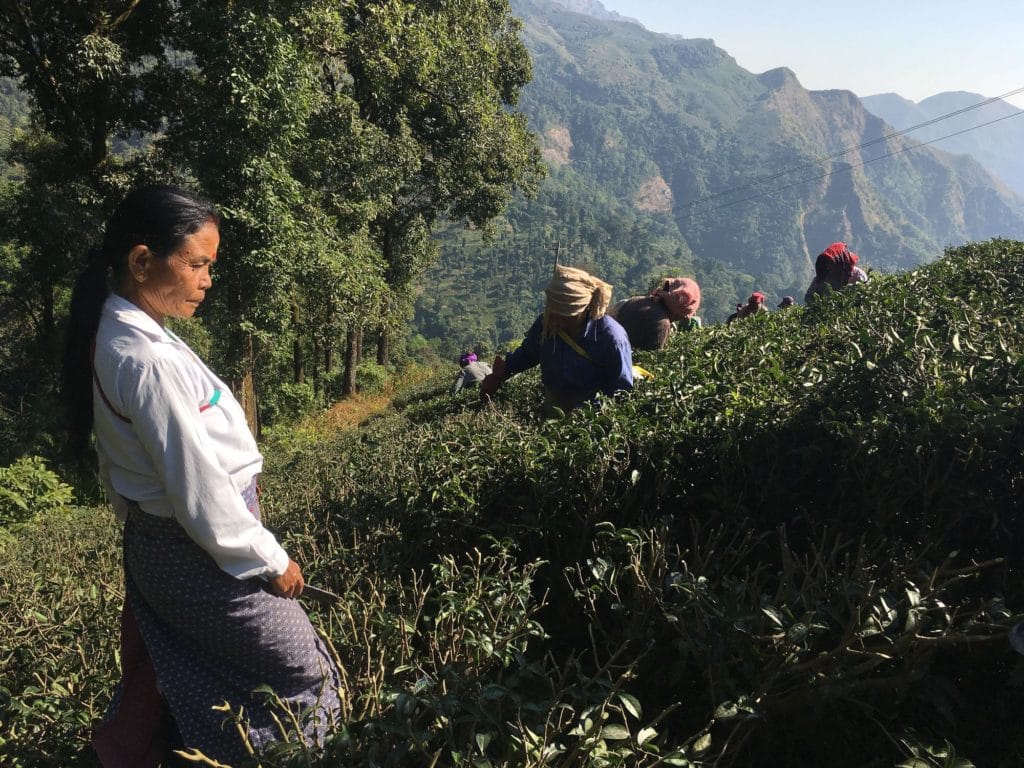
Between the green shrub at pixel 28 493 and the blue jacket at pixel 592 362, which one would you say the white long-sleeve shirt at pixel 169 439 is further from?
the green shrub at pixel 28 493

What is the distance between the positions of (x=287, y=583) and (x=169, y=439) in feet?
1.65

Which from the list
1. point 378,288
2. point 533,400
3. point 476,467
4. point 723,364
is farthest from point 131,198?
point 378,288

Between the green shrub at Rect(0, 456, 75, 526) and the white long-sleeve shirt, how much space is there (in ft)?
27.1

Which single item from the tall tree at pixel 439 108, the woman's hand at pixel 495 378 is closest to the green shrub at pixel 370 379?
the tall tree at pixel 439 108

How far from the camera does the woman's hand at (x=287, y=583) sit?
1751 mm

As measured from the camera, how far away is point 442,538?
279 centimetres

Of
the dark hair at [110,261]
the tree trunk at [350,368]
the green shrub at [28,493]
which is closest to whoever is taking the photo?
the dark hair at [110,261]

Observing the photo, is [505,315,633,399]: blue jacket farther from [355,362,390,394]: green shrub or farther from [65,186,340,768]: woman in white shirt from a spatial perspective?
[355,362,390,394]: green shrub

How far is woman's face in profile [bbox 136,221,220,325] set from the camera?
175 centimetres

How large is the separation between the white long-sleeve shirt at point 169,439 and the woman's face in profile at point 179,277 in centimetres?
8

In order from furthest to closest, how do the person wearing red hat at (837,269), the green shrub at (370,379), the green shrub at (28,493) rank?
1. the green shrub at (370,379)
2. the green shrub at (28,493)
3. the person wearing red hat at (837,269)

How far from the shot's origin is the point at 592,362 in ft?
12.2

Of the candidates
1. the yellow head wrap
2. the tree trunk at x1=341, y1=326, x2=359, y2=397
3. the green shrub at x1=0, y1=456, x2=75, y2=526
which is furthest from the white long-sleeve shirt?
the tree trunk at x1=341, y1=326, x2=359, y2=397

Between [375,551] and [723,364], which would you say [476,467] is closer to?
[375,551]
